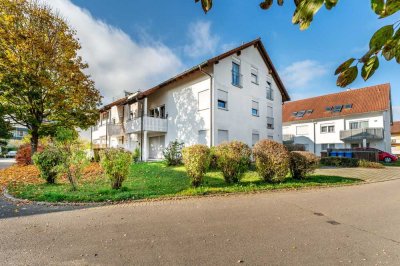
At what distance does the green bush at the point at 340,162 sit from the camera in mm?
18739

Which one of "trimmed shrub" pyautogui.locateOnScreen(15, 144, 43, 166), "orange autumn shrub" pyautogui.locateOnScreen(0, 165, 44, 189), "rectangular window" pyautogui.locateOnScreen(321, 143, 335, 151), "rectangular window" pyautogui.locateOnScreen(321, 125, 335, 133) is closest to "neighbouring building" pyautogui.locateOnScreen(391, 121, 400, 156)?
"rectangular window" pyautogui.locateOnScreen(321, 125, 335, 133)

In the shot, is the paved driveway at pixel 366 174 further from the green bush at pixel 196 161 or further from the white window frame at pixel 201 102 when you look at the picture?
the white window frame at pixel 201 102

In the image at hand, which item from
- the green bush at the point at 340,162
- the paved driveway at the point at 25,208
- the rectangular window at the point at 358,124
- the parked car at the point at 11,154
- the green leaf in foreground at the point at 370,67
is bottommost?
the parked car at the point at 11,154

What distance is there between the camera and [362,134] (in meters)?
30.0

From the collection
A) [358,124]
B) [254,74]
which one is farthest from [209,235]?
[358,124]

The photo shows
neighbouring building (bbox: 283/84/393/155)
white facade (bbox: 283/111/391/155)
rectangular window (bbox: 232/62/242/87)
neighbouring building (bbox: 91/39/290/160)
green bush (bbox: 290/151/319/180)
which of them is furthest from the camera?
neighbouring building (bbox: 283/84/393/155)

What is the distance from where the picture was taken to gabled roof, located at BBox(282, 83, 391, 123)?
1208 inches

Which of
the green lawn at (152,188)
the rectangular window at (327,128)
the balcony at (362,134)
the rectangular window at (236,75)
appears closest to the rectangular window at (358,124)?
the balcony at (362,134)

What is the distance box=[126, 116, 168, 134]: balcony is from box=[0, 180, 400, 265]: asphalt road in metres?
13.1

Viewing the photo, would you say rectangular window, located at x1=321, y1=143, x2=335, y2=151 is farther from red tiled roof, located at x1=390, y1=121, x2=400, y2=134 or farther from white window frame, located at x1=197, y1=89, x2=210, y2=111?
red tiled roof, located at x1=390, y1=121, x2=400, y2=134

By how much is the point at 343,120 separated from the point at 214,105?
25.1 metres

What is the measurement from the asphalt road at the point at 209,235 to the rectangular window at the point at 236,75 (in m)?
14.2

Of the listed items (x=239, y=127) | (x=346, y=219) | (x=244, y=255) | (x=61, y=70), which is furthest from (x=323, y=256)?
(x=61, y=70)

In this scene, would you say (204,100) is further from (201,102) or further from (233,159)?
(233,159)
